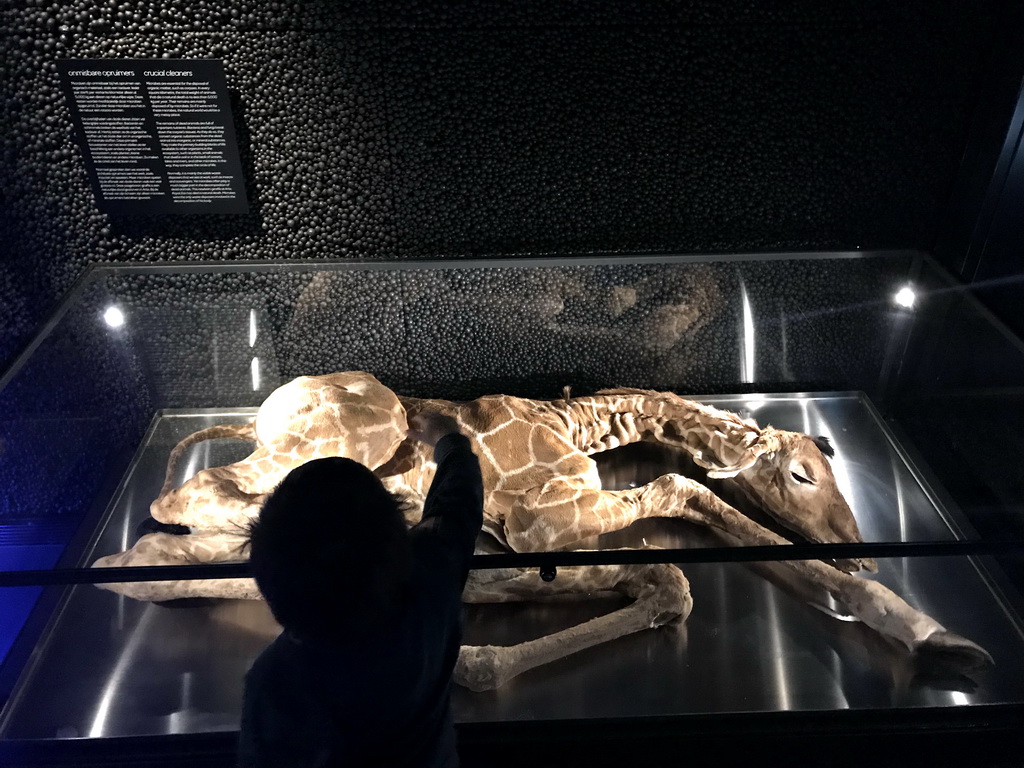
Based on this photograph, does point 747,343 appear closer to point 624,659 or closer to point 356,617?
point 624,659

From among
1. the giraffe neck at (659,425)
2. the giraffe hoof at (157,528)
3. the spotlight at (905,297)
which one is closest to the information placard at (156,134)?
the giraffe hoof at (157,528)

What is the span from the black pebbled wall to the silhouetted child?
1.18 meters

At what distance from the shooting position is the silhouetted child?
961mm

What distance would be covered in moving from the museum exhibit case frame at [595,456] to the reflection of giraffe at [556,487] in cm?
4

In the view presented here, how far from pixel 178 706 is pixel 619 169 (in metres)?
1.71

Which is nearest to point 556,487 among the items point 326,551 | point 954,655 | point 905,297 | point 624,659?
point 624,659

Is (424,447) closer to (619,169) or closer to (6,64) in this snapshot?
(619,169)

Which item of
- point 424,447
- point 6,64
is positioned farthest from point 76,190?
point 424,447

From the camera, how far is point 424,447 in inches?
73.0

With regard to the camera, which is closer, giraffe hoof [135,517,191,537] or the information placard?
giraffe hoof [135,517,191,537]

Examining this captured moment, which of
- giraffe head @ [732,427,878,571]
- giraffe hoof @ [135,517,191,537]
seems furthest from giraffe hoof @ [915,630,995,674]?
giraffe hoof @ [135,517,191,537]

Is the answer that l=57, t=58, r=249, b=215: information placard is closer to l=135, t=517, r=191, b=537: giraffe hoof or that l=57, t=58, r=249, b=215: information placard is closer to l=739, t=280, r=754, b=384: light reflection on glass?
l=135, t=517, r=191, b=537: giraffe hoof

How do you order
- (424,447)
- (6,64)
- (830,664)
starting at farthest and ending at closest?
(6,64)
(424,447)
(830,664)

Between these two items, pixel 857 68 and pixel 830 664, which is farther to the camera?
pixel 857 68
